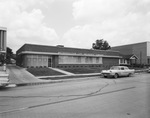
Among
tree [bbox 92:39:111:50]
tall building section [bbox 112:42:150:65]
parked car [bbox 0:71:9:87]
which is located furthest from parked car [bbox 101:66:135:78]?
tree [bbox 92:39:111:50]

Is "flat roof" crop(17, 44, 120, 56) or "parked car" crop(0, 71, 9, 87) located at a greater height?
"flat roof" crop(17, 44, 120, 56)

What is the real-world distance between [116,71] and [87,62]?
17.4 metres

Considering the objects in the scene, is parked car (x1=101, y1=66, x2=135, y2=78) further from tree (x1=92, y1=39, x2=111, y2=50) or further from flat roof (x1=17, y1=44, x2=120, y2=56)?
tree (x1=92, y1=39, x2=111, y2=50)

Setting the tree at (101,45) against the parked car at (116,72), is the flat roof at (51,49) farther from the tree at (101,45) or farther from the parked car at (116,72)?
the tree at (101,45)

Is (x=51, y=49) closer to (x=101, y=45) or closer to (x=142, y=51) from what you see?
(x=142, y=51)

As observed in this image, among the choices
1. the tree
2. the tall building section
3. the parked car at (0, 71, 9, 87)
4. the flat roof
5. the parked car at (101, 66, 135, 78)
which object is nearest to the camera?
the parked car at (0, 71, 9, 87)

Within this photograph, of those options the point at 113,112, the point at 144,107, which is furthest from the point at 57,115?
the point at 144,107

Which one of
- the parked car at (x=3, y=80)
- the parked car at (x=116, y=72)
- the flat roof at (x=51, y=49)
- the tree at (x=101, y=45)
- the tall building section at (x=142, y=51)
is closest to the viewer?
the parked car at (x=3, y=80)

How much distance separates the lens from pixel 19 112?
477 centimetres

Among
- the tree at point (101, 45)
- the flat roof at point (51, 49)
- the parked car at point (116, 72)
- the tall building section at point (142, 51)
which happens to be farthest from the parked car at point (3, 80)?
the tree at point (101, 45)

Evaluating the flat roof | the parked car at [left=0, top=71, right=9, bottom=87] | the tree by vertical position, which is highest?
the tree

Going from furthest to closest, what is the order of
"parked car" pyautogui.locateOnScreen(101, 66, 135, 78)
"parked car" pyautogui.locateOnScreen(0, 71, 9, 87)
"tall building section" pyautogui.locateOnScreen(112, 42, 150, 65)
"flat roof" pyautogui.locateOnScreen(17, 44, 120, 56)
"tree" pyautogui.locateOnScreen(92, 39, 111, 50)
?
"tree" pyautogui.locateOnScreen(92, 39, 111, 50)
"tall building section" pyautogui.locateOnScreen(112, 42, 150, 65)
"flat roof" pyautogui.locateOnScreen(17, 44, 120, 56)
"parked car" pyautogui.locateOnScreen(101, 66, 135, 78)
"parked car" pyautogui.locateOnScreen(0, 71, 9, 87)

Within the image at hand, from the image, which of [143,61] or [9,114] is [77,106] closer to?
[9,114]

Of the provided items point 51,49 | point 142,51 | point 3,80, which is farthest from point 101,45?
point 3,80
